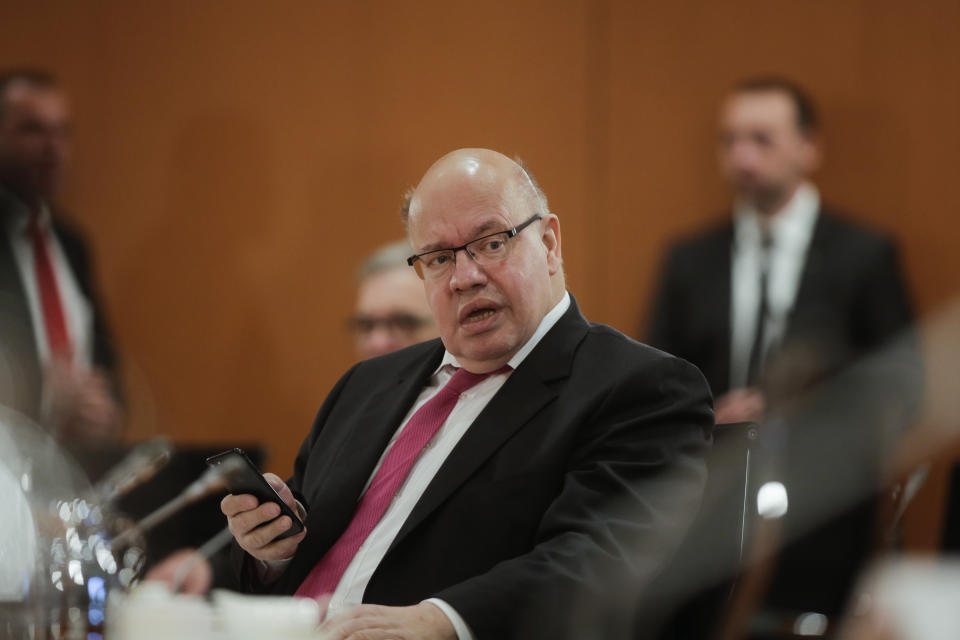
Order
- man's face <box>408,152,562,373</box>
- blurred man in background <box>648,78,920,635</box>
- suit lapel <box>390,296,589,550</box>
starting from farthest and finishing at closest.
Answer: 1. blurred man in background <box>648,78,920,635</box>
2. man's face <box>408,152,562,373</box>
3. suit lapel <box>390,296,589,550</box>

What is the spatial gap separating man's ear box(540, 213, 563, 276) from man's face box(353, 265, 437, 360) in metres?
0.81

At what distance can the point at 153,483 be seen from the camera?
2643 millimetres

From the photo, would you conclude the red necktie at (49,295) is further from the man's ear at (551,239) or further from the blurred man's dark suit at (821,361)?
the man's ear at (551,239)

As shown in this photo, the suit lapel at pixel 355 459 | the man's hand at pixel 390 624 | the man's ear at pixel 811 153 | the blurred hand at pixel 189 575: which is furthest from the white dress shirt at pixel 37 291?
the man's ear at pixel 811 153

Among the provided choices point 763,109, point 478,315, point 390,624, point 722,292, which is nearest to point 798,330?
point 722,292

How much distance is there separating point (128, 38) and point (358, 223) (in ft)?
3.80

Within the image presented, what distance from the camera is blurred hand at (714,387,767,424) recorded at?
2.54 m

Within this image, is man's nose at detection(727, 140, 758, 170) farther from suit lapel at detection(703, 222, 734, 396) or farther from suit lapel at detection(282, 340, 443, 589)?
suit lapel at detection(282, 340, 443, 589)

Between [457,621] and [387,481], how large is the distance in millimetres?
385

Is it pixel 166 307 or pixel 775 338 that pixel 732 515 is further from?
pixel 166 307

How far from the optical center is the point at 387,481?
6.02ft

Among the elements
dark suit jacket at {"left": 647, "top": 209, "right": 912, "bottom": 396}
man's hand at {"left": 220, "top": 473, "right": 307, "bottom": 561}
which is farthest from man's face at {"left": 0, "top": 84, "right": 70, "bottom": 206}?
man's hand at {"left": 220, "top": 473, "right": 307, "bottom": 561}

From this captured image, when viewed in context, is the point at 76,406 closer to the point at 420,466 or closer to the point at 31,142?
the point at 31,142

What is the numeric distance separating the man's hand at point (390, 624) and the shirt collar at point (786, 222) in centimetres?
202
